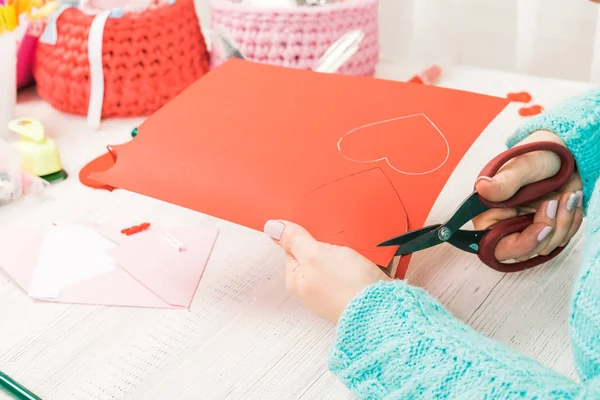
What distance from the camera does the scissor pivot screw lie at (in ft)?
1.70

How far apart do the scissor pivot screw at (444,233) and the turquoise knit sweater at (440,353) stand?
68 mm

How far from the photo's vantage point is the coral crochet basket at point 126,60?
80 cm

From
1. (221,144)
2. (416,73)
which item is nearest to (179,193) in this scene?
(221,144)

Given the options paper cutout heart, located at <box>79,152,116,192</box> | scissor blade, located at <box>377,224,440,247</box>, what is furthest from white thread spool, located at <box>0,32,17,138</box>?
scissor blade, located at <box>377,224,440,247</box>

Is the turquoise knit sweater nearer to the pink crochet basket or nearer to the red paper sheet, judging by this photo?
the red paper sheet

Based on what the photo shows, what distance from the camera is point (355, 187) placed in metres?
0.56

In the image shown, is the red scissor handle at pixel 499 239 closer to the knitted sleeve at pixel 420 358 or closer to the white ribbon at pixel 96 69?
the knitted sleeve at pixel 420 358

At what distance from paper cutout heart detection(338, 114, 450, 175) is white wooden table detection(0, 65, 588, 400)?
9cm

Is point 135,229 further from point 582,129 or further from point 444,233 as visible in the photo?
point 582,129

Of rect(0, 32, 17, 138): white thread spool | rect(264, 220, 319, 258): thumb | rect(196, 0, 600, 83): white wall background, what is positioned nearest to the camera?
rect(264, 220, 319, 258): thumb

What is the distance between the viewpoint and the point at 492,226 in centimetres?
55

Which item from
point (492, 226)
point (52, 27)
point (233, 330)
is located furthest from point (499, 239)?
point (52, 27)

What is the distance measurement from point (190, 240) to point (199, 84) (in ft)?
0.56

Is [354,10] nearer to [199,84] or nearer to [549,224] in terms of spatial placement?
[199,84]
